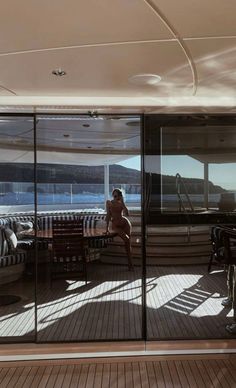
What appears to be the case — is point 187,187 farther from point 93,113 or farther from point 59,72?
point 59,72

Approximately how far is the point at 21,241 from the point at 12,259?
1.38ft

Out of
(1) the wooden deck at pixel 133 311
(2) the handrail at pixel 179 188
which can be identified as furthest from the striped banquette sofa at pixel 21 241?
(2) the handrail at pixel 179 188

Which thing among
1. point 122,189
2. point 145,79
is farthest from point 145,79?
point 122,189

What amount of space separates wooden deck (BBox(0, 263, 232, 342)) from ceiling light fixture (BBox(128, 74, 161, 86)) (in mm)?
1716

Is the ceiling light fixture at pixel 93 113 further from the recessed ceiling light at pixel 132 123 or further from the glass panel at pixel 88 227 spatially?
the recessed ceiling light at pixel 132 123

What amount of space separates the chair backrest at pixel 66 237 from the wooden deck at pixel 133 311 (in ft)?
1.96

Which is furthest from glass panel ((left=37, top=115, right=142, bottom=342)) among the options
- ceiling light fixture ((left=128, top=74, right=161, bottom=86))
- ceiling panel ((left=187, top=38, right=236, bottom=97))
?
ceiling panel ((left=187, top=38, right=236, bottom=97))

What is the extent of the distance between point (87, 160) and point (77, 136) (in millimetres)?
358

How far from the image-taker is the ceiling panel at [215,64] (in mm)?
1735

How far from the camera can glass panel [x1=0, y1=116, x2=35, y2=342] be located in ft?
12.4

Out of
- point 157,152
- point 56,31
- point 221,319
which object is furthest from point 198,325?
point 56,31

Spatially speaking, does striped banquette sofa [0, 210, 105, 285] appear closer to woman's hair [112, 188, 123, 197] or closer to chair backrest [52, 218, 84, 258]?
chair backrest [52, 218, 84, 258]

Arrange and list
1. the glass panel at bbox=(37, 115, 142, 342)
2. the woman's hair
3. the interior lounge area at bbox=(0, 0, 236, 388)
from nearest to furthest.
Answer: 1. the interior lounge area at bbox=(0, 0, 236, 388)
2. the glass panel at bbox=(37, 115, 142, 342)
3. the woman's hair

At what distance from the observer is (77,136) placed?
4.17 metres
